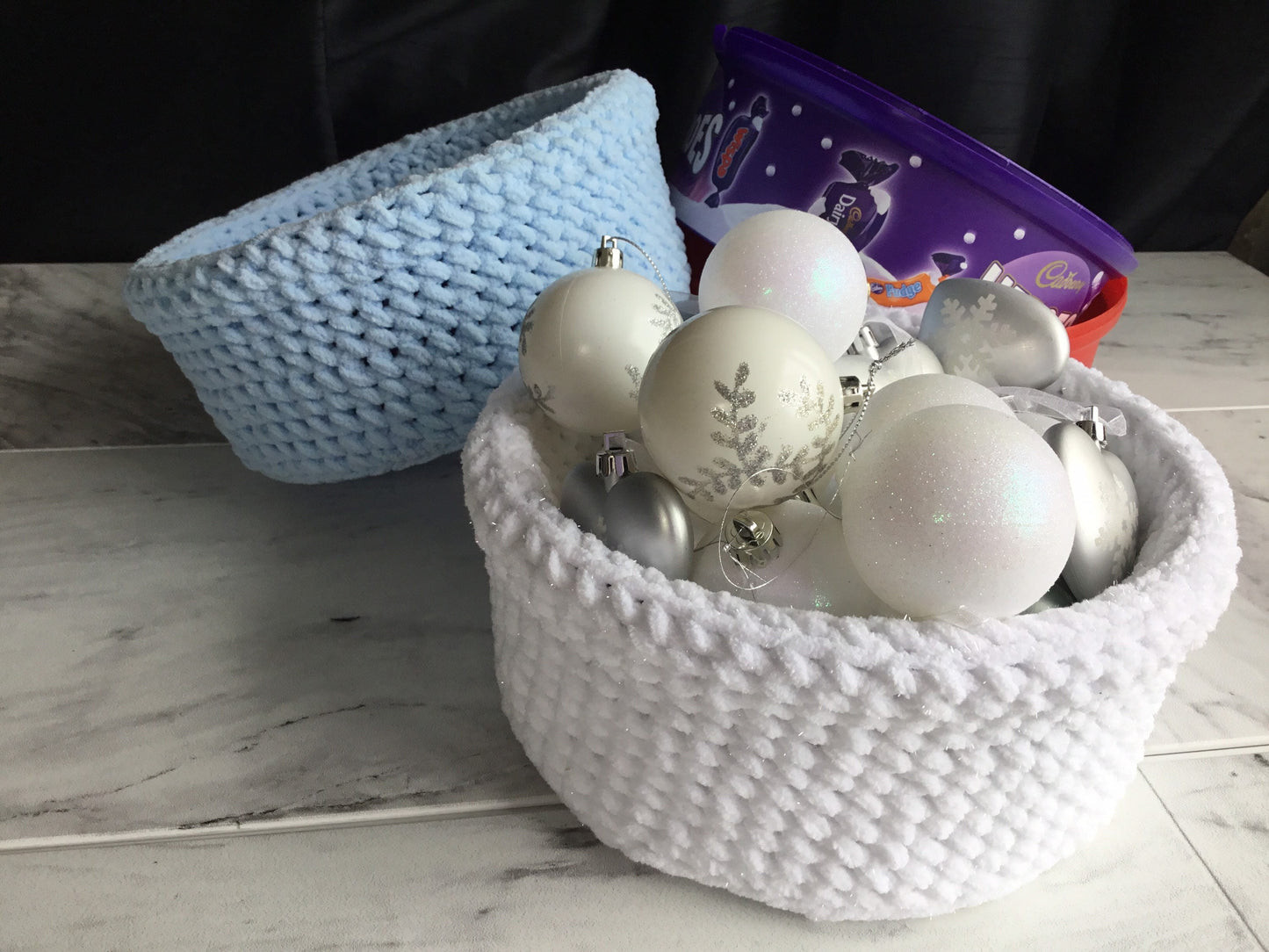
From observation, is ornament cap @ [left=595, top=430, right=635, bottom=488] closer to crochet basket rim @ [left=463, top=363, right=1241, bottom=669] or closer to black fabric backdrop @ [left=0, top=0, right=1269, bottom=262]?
crochet basket rim @ [left=463, top=363, right=1241, bottom=669]

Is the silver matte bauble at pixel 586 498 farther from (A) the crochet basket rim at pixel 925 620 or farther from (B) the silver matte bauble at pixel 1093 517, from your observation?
(B) the silver matte bauble at pixel 1093 517

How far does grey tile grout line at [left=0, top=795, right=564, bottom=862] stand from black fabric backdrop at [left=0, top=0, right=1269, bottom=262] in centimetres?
50

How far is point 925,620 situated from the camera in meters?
0.29

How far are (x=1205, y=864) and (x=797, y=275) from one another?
0.28 meters

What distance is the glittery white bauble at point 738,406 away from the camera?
306mm

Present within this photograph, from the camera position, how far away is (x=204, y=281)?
17.3 inches

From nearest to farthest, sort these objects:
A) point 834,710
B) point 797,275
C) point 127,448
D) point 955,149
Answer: point 834,710, point 797,275, point 955,149, point 127,448

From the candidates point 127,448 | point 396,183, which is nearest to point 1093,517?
point 396,183

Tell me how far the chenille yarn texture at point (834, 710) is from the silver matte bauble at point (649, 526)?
0.02 metres

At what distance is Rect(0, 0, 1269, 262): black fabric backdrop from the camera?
65 centimetres

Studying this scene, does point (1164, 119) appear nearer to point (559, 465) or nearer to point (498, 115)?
point (498, 115)

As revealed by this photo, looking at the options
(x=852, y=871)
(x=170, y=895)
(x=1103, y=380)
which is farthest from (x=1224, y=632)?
(x=170, y=895)

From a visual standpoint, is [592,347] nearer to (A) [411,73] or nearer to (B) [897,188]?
(B) [897,188]

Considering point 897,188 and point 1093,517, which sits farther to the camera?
point 897,188
